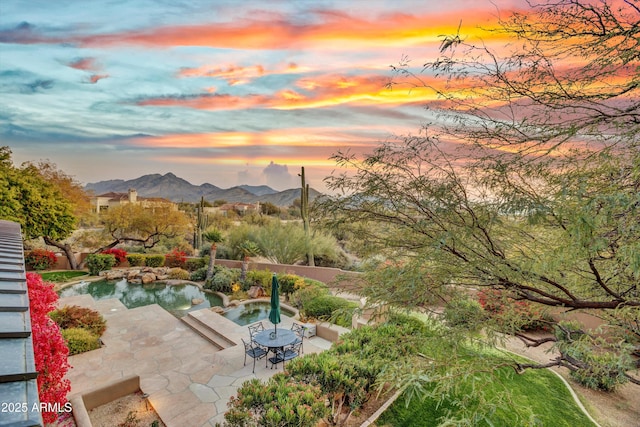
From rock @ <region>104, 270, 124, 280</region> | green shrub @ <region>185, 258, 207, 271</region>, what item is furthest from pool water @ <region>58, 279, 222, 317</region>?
green shrub @ <region>185, 258, 207, 271</region>

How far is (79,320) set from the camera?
8.88 m

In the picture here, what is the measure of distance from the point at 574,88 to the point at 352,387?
16.3 feet

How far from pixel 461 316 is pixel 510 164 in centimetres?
180

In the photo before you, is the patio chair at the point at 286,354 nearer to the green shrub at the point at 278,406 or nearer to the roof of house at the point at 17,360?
the green shrub at the point at 278,406

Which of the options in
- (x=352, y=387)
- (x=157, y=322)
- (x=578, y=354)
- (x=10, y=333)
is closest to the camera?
(x=10, y=333)

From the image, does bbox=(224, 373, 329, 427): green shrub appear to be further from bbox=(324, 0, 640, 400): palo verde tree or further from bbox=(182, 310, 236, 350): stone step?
bbox=(182, 310, 236, 350): stone step

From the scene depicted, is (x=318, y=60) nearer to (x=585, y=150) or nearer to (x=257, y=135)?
(x=585, y=150)

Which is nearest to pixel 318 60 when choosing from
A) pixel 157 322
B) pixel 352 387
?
pixel 352 387

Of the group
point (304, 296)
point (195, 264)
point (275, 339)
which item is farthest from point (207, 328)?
point (195, 264)

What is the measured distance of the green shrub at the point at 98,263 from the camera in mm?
17109

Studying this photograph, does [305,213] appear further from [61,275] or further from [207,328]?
[61,275]

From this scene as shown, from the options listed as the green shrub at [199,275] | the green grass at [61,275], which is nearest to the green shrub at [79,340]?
the green shrub at [199,275]

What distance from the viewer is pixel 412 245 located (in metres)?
3.33

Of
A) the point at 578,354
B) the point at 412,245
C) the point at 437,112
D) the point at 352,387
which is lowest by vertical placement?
the point at 352,387
